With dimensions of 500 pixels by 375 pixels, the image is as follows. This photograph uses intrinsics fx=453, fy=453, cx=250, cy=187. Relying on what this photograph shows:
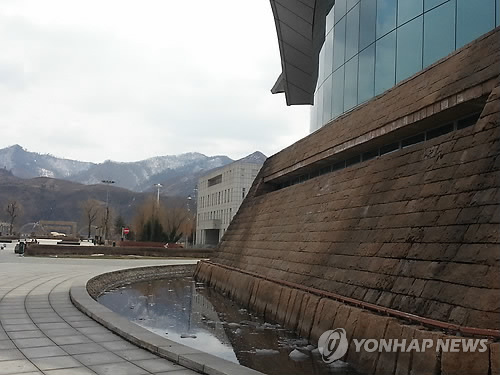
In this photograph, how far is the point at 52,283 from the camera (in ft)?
52.8

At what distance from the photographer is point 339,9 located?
816 inches

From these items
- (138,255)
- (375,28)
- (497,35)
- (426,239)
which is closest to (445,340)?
(426,239)

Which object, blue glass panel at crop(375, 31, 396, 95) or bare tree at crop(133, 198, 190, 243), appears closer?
blue glass panel at crop(375, 31, 396, 95)

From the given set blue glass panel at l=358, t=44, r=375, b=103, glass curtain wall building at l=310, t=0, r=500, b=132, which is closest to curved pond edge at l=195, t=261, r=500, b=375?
glass curtain wall building at l=310, t=0, r=500, b=132

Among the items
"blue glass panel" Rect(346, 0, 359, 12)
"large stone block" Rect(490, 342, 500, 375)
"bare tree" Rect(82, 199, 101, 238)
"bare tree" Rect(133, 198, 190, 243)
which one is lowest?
"large stone block" Rect(490, 342, 500, 375)

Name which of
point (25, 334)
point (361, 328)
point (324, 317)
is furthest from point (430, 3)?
point (25, 334)

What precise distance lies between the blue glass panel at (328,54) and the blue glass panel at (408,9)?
6175 millimetres

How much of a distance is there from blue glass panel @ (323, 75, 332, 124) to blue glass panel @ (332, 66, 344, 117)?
38 cm

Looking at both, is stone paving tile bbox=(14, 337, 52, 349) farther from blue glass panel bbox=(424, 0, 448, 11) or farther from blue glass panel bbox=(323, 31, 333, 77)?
blue glass panel bbox=(323, 31, 333, 77)

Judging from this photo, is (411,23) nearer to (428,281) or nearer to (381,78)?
(381,78)

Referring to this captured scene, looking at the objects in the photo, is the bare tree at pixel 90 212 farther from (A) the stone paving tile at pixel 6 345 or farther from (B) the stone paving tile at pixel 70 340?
(A) the stone paving tile at pixel 6 345

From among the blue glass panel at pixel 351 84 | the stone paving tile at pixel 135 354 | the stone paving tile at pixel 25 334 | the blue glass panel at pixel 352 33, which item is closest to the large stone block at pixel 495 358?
the stone paving tile at pixel 135 354

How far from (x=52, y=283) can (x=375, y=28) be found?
1506cm

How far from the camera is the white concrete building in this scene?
7081 centimetres
